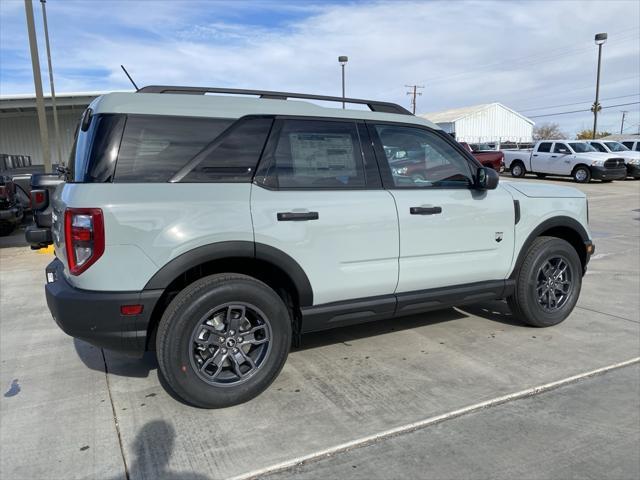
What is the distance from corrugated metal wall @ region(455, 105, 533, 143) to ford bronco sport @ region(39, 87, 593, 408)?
60909 millimetres

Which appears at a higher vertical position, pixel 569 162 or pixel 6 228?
pixel 569 162

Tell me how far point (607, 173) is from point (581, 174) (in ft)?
3.52

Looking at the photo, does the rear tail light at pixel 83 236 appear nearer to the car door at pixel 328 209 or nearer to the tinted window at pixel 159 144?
the tinted window at pixel 159 144

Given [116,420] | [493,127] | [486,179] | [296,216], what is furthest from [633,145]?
[493,127]

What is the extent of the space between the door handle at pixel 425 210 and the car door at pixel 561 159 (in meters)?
20.4

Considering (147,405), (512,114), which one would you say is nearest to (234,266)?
(147,405)

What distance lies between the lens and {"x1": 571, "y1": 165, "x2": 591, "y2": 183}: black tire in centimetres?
2084

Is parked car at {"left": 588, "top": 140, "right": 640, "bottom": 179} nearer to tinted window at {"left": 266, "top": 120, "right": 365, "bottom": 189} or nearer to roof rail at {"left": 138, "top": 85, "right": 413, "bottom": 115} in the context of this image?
roof rail at {"left": 138, "top": 85, "right": 413, "bottom": 115}

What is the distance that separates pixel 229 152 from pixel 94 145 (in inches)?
31.4

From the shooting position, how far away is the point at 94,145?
9.59ft

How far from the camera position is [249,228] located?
3.11 m

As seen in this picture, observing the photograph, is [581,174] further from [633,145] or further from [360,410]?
[360,410]

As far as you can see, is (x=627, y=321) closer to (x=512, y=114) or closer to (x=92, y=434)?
(x=92, y=434)

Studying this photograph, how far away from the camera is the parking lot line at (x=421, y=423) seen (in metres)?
2.60
